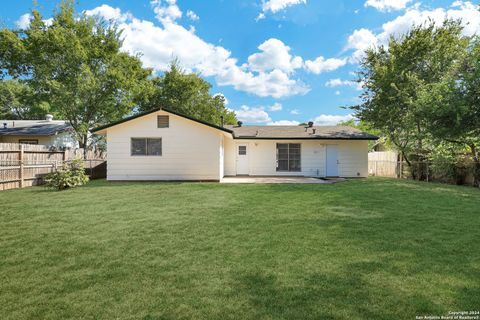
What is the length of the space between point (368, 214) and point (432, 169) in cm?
1057

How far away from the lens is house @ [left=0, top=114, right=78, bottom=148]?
19078mm

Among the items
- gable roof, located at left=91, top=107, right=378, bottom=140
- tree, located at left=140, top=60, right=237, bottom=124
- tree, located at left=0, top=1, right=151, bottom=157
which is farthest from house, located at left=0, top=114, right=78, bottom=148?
gable roof, located at left=91, top=107, right=378, bottom=140

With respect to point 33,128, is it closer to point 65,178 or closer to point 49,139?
point 49,139

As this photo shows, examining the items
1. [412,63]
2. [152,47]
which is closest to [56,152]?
[152,47]

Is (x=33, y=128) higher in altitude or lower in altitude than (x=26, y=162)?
higher

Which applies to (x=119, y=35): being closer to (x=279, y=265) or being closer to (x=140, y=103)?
(x=140, y=103)

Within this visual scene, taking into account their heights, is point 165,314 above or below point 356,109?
below

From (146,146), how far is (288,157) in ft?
26.4

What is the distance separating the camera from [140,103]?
28.3m

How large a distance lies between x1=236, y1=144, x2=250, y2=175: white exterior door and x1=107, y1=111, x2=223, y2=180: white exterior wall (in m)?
3.31

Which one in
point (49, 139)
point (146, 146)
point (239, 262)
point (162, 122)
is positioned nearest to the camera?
point (239, 262)

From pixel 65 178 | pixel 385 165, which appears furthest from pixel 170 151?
pixel 385 165

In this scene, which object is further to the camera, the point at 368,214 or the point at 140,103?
the point at 140,103

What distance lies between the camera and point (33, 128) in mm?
20188
